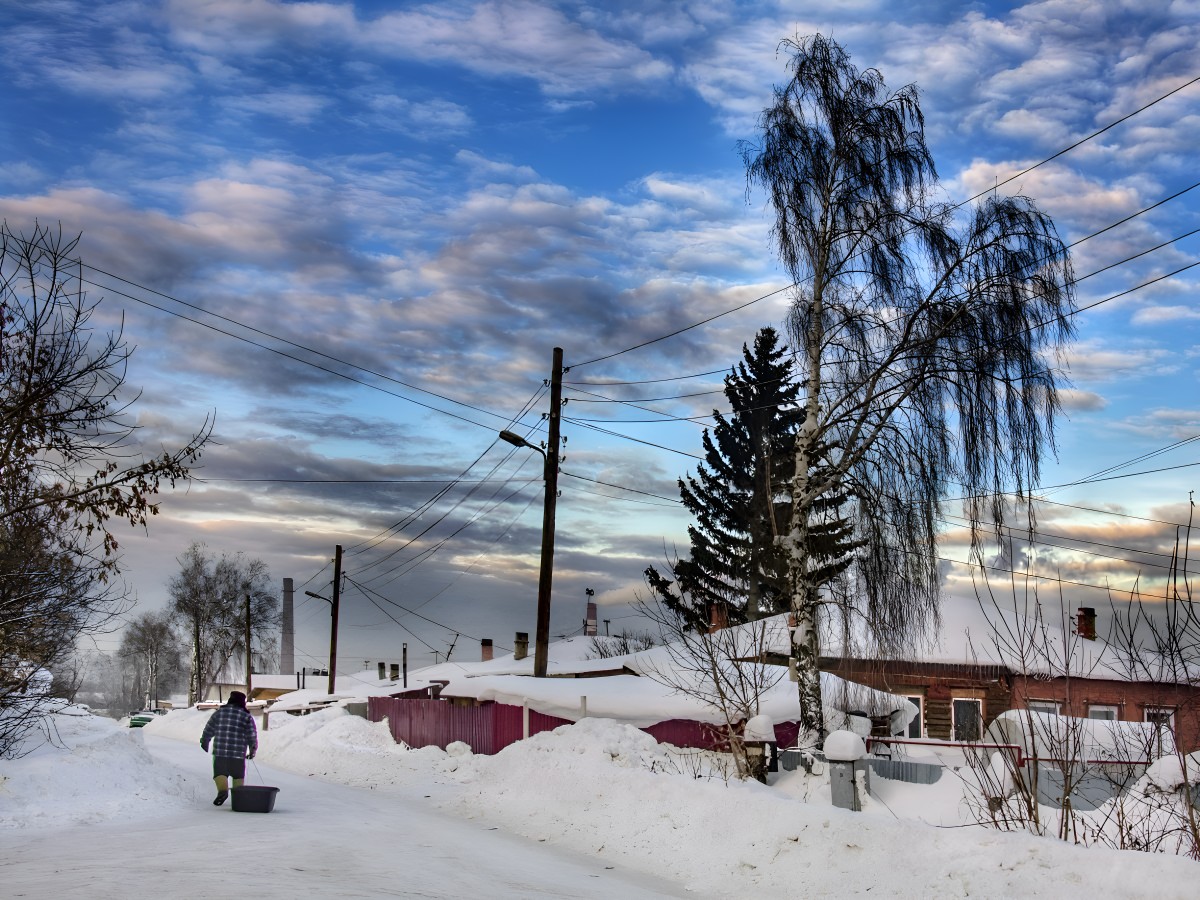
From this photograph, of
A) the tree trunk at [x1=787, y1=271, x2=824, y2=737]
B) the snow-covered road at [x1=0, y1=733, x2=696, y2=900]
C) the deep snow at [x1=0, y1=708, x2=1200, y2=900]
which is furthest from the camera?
the tree trunk at [x1=787, y1=271, x2=824, y2=737]

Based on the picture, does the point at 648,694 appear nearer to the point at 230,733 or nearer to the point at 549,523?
the point at 549,523

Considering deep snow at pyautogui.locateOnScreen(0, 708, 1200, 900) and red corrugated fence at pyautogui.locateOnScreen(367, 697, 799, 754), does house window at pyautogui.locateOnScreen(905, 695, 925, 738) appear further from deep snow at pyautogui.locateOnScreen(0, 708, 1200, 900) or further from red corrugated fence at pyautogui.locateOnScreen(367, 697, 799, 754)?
deep snow at pyautogui.locateOnScreen(0, 708, 1200, 900)

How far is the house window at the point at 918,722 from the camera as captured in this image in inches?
1350

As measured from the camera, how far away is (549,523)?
23.8 meters

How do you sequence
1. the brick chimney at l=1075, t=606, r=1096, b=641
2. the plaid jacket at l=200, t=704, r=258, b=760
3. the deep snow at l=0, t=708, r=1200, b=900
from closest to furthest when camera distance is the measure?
the deep snow at l=0, t=708, r=1200, b=900
the plaid jacket at l=200, t=704, r=258, b=760
the brick chimney at l=1075, t=606, r=1096, b=641

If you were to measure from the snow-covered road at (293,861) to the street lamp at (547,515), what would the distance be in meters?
7.85

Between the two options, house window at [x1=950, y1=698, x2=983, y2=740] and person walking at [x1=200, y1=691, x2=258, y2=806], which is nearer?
person walking at [x1=200, y1=691, x2=258, y2=806]

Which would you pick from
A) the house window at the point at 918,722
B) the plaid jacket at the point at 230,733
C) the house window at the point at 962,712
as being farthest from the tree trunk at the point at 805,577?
the house window at the point at 962,712

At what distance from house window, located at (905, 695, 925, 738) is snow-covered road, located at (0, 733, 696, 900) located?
22.5 meters

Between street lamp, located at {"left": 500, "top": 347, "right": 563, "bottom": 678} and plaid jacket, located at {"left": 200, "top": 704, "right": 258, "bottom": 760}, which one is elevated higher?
street lamp, located at {"left": 500, "top": 347, "right": 563, "bottom": 678}

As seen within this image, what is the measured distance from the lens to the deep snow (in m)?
9.01

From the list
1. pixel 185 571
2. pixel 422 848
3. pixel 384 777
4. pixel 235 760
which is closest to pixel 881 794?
pixel 422 848

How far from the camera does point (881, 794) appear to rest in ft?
56.3

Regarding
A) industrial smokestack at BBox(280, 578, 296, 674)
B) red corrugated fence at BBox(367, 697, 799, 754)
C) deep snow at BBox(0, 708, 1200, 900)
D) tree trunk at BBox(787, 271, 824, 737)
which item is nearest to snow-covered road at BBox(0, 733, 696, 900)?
deep snow at BBox(0, 708, 1200, 900)
